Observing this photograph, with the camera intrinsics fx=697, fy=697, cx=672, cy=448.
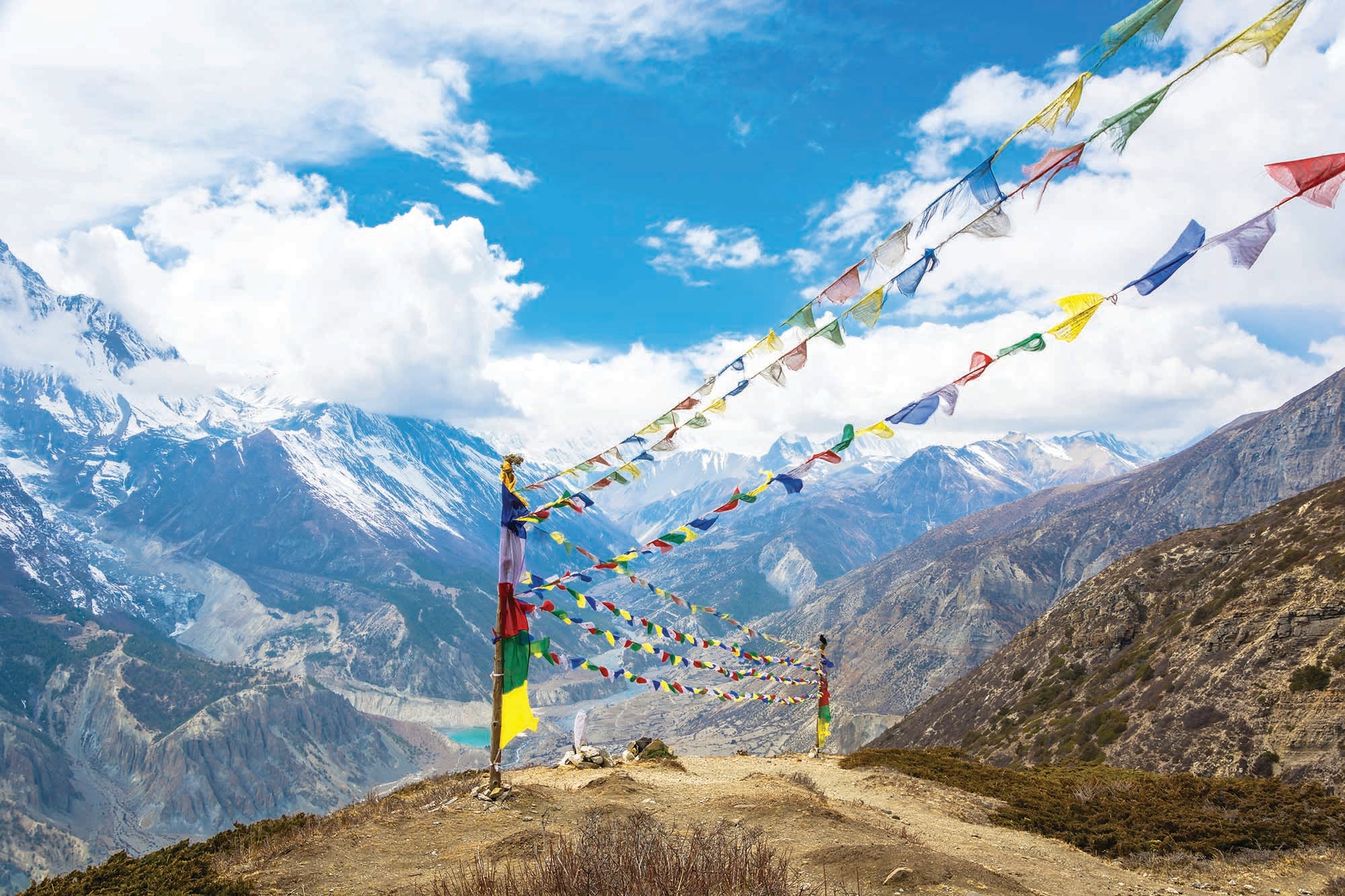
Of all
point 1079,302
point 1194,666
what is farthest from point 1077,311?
point 1194,666

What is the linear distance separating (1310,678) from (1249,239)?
35726 mm

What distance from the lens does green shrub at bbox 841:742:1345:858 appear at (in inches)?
509

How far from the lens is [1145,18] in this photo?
6.33m

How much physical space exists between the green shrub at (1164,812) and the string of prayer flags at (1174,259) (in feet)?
37.0

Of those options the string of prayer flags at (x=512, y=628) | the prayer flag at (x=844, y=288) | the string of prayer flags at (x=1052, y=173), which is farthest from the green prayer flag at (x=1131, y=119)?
the string of prayer flags at (x=512, y=628)

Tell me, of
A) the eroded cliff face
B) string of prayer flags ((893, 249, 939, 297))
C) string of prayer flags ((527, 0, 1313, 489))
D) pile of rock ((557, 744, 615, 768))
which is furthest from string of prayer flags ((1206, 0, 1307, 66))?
the eroded cliff face

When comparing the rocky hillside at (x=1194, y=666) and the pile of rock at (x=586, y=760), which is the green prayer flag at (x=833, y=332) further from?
the rocky hillside at (x=1194, y=666)

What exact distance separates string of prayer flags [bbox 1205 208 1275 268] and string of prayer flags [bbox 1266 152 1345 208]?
0.88 ft

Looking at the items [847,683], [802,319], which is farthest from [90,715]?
[802,319]

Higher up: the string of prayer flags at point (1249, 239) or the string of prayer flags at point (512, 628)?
the string of prayer flags at point (1249, 239)

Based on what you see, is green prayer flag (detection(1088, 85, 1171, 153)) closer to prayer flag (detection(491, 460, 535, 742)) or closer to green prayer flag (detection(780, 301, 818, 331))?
green prayer flag (detection(780, 301, 818, 331))

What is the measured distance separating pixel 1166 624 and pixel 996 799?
1850 inches

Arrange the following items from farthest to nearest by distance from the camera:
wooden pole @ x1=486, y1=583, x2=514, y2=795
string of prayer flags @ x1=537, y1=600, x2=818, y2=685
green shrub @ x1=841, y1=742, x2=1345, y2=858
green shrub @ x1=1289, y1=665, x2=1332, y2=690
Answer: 1. green shrub @ x1=1289, y1=665, x2=1332, y2=690
2. string of prayer flags @ x1=537, y1=600, x2=818, y2=685
3. wooden pole @ x1=486, y1=583, x2=514, y2=795
4. green shrub @ x1=841, y1=742, x2=1345, y2=858

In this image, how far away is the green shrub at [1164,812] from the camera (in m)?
12.9
